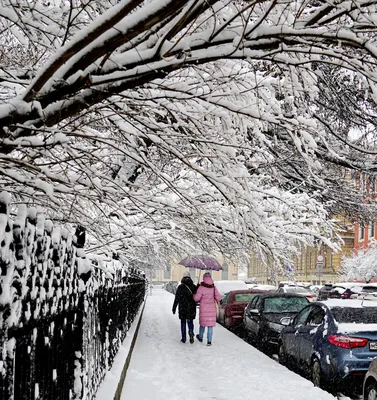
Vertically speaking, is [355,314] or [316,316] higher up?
[355,314]

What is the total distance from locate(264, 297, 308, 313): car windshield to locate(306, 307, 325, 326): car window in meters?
4.19

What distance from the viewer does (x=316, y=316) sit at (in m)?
9.67

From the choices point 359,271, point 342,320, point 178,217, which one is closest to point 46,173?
point 178,217

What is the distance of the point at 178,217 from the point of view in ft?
21.4

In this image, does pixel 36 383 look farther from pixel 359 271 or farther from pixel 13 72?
pixel 359 271

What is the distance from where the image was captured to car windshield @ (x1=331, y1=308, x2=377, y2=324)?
28.8 ft

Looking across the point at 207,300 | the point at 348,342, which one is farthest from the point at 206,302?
the point at 348,342

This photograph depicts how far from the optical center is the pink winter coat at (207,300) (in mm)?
13398

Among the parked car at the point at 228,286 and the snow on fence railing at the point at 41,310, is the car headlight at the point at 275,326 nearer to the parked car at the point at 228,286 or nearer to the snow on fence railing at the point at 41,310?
the snow on fence railing at the point at 41,310

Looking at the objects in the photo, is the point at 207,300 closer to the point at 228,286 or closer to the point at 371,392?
the point at 371,392

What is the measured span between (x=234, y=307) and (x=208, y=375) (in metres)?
10.2

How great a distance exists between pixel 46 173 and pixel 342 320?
636 centimetres

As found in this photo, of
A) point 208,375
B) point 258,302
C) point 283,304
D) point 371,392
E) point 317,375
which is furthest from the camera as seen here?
point 258,302

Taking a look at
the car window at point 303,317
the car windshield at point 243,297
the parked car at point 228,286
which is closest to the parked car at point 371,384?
the car window at point 303,317
